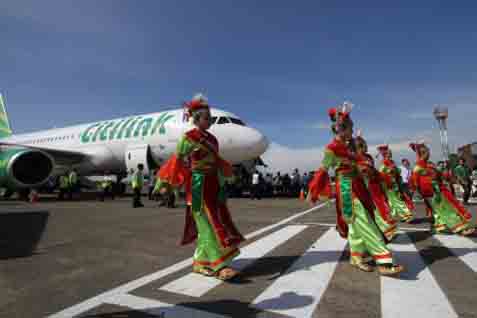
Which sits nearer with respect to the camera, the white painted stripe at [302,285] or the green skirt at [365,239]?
the white painted stripe at [302,285]

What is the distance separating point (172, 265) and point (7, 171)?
13369 mm

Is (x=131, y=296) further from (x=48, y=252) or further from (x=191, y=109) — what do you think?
(x=48, y=252)

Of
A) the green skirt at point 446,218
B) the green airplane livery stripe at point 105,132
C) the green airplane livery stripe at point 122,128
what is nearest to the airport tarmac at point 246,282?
the green skirt at point 446,218

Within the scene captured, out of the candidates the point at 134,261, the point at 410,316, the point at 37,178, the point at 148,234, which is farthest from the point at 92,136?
the point at 410,316

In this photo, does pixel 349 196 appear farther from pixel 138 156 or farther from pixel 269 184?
pixel 269 184

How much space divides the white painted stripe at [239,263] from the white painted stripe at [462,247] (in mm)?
2488

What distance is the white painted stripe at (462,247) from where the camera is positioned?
4103 mm

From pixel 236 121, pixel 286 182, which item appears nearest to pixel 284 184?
pixel 286 182

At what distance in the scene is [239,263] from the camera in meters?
4.12

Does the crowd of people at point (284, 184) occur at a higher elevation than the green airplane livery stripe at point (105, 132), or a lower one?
lower

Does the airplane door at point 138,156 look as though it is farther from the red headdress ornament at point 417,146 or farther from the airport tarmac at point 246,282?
the red headdress ornament at point 417,146

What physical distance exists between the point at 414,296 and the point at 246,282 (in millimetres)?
1562

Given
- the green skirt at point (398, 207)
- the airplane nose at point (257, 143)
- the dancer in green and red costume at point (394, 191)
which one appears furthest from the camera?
the airplane nose at point (257, 143)

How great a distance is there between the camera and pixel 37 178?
Result: 48.5ft
